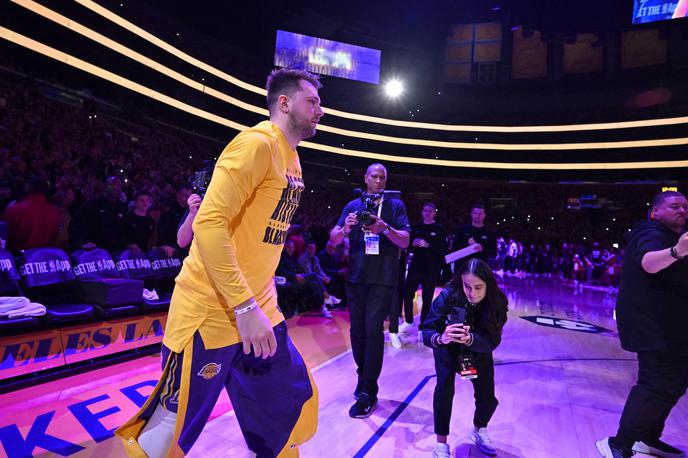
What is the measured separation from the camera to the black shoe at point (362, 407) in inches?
114

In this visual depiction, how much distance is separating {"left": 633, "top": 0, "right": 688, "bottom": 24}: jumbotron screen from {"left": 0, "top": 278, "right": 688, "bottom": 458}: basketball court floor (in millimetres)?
11426

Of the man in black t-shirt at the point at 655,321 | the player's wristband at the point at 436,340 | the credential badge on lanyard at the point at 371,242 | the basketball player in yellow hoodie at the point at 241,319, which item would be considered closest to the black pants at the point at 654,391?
the man in black t-shirt at the point at 655,321

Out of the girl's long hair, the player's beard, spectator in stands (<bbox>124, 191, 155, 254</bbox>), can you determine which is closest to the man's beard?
the player's beard

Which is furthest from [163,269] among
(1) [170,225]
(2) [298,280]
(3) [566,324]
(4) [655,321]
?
(3) [566,324]

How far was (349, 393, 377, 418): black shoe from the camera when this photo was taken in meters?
2.90

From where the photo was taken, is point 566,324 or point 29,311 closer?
point 29,311

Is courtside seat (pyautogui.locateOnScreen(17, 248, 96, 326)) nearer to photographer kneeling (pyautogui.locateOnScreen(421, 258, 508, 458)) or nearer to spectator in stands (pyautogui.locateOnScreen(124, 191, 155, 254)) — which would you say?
spectator in stands (pyautogui.locateOnScreen(124, 191, 155, 254))

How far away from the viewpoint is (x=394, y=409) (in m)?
3.08

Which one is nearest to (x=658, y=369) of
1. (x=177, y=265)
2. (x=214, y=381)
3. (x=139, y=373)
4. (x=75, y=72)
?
(x=214, y=381)

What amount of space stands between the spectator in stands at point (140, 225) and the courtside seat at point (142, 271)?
30 centimetres

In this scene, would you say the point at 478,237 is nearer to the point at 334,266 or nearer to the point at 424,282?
the point at 424,282

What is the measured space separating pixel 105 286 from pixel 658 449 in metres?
4.82

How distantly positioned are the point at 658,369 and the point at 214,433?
281cm

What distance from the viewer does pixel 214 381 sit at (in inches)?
53.7
